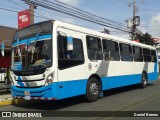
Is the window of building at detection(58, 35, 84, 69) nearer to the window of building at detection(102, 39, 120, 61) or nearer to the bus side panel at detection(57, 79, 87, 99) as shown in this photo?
the bus side panel at detection(57, 79, 87, 99)

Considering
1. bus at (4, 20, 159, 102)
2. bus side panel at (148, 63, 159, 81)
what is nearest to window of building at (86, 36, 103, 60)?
bus at (4, 20, 159, 102)

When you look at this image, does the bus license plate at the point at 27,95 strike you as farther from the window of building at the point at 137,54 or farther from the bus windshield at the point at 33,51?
the window of building at the point at 137,54

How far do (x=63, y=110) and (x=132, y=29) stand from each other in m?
30.3

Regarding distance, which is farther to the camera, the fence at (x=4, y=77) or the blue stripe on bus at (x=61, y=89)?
the fence at (x=4, y=77)

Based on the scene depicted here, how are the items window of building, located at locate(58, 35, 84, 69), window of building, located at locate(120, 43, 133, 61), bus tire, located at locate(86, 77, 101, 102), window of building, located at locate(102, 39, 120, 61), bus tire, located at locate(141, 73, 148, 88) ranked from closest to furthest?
window of building, located at locate(58, 35, 84, 69) < bus tire, located at locate(86, 77, 101, 102) < window of building, located at locate(102, 39, 120, 61) < window of building, located at locate(120, 43, 133, 61) < bus tire, located at locate(141, 73, 148, 88)

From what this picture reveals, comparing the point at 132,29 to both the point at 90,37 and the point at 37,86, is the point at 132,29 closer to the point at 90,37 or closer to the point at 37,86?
the point at 90,37

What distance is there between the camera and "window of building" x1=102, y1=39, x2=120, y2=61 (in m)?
12.4

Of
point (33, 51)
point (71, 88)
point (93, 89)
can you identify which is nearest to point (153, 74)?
point (93, 89)

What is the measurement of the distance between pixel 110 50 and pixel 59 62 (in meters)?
4.12

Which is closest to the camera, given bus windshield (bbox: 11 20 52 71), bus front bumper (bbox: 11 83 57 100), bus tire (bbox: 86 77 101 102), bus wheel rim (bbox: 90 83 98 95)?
bus front bumper (bbox: 11 83 57 100)

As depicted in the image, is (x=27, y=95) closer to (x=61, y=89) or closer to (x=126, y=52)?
(x=61, y=89)

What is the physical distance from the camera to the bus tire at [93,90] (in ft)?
35.5

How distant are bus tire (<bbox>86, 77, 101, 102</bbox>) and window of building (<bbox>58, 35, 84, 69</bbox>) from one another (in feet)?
3.55

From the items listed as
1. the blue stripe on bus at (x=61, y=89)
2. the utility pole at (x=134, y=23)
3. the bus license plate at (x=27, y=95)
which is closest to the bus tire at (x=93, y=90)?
the blue stripe on bus at (x=61, y=89)
